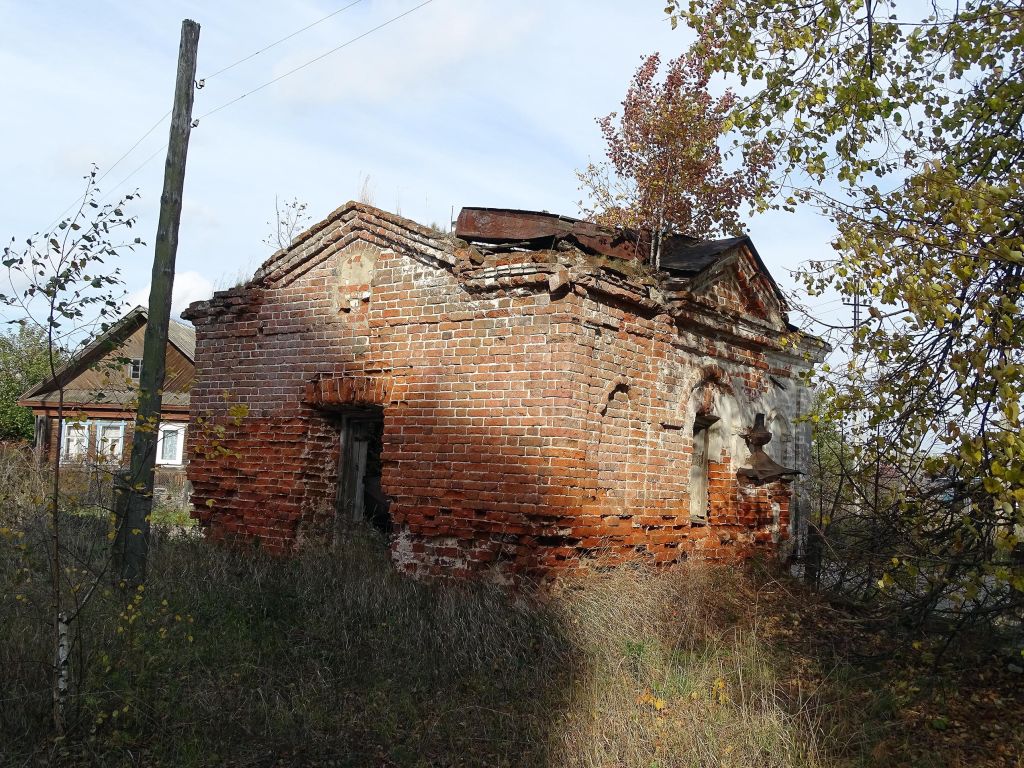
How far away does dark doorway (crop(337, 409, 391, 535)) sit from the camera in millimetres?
9523

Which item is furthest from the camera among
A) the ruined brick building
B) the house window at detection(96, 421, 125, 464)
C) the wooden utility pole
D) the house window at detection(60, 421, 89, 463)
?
the ruined brick building

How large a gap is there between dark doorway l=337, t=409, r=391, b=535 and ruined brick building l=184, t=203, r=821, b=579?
2cm

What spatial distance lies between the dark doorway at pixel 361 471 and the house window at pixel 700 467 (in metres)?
3.47

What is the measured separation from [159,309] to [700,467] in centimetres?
598

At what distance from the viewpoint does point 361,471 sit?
31.6 feet

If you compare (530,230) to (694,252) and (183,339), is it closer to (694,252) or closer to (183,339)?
(694,252)

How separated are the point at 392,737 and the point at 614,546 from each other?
128 inches

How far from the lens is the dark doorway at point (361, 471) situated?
31.2ft

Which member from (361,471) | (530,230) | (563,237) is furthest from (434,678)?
(530,230)

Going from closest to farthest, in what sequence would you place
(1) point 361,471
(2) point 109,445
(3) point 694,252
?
(1) point 361,471, (3) point 694,252, (2) point 109,445

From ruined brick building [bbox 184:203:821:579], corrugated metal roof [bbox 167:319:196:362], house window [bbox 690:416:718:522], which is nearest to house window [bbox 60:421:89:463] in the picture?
ruined brick building [bbox 184:203:821:579]

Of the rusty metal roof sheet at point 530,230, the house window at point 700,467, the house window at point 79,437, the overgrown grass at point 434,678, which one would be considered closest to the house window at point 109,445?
the house window at point 79,437

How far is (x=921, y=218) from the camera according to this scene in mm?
5066

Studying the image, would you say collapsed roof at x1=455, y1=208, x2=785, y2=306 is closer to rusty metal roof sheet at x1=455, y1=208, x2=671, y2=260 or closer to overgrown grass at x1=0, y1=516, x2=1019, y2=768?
rusty metal roof sheet at x1=455, y1=208, x2=671, y2=260
